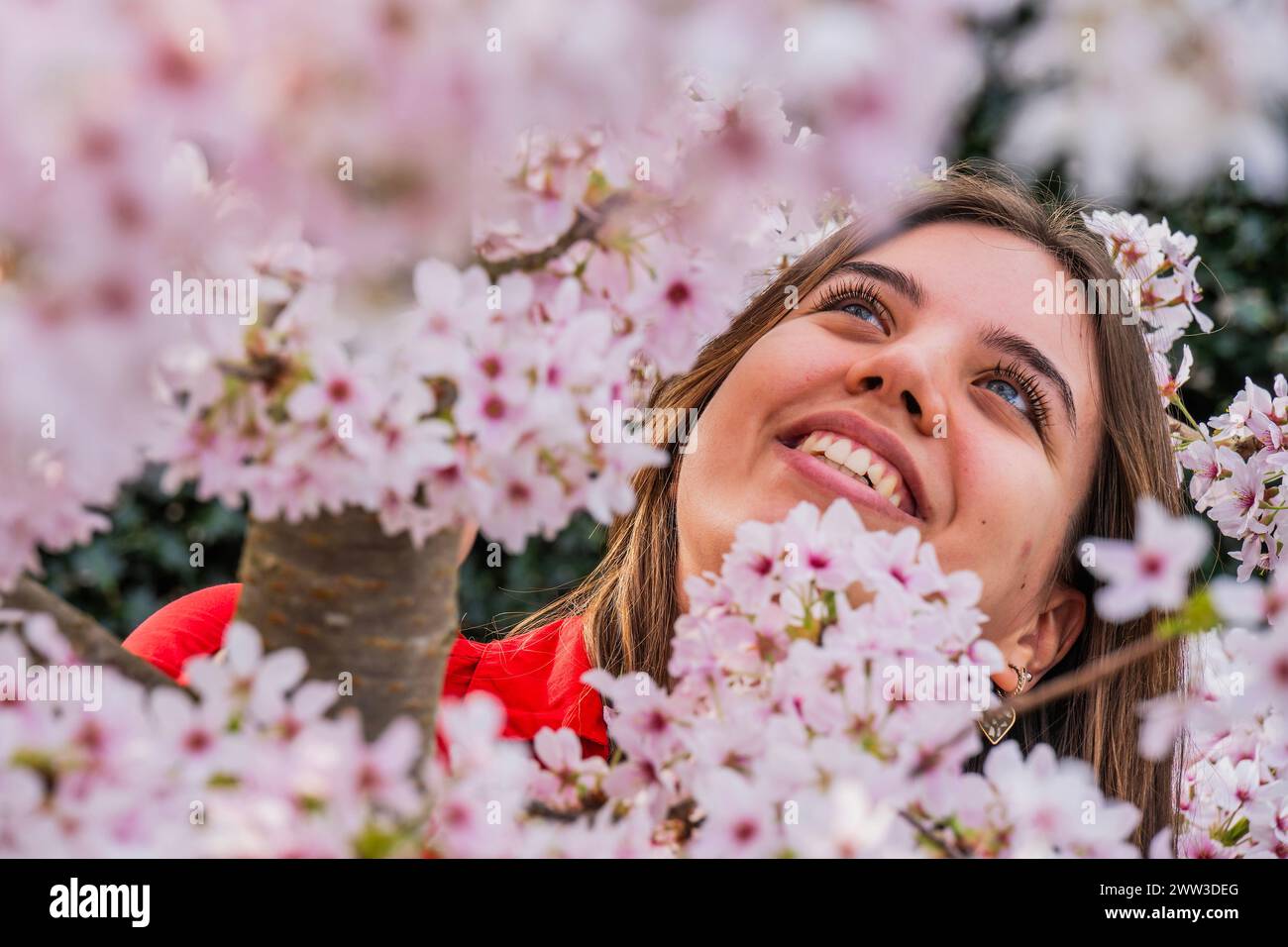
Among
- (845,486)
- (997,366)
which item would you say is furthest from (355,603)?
(997,366)

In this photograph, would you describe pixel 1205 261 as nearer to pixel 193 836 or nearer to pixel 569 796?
pixel 569 796

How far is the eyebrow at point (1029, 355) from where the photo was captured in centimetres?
131

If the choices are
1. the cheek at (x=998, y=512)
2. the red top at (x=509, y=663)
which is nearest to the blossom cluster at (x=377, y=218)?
the cheek at (x=998, y=512)

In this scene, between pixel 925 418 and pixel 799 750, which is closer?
pixel 799 750

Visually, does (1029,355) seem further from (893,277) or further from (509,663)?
(509,663)

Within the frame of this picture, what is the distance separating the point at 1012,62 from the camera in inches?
29.4

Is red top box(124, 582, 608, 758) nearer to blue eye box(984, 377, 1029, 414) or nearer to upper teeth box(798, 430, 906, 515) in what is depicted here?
upper teeth box(798, 430, 906, 515)

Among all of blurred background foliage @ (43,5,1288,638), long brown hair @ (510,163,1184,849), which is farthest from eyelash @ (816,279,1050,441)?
blurred background foliage @ (43,5,1288,638)

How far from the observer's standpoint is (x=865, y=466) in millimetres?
1212

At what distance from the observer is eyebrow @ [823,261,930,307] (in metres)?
1.35

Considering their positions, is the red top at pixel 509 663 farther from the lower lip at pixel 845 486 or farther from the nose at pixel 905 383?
the nose at pixel 905 383

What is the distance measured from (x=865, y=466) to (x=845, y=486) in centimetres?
5
